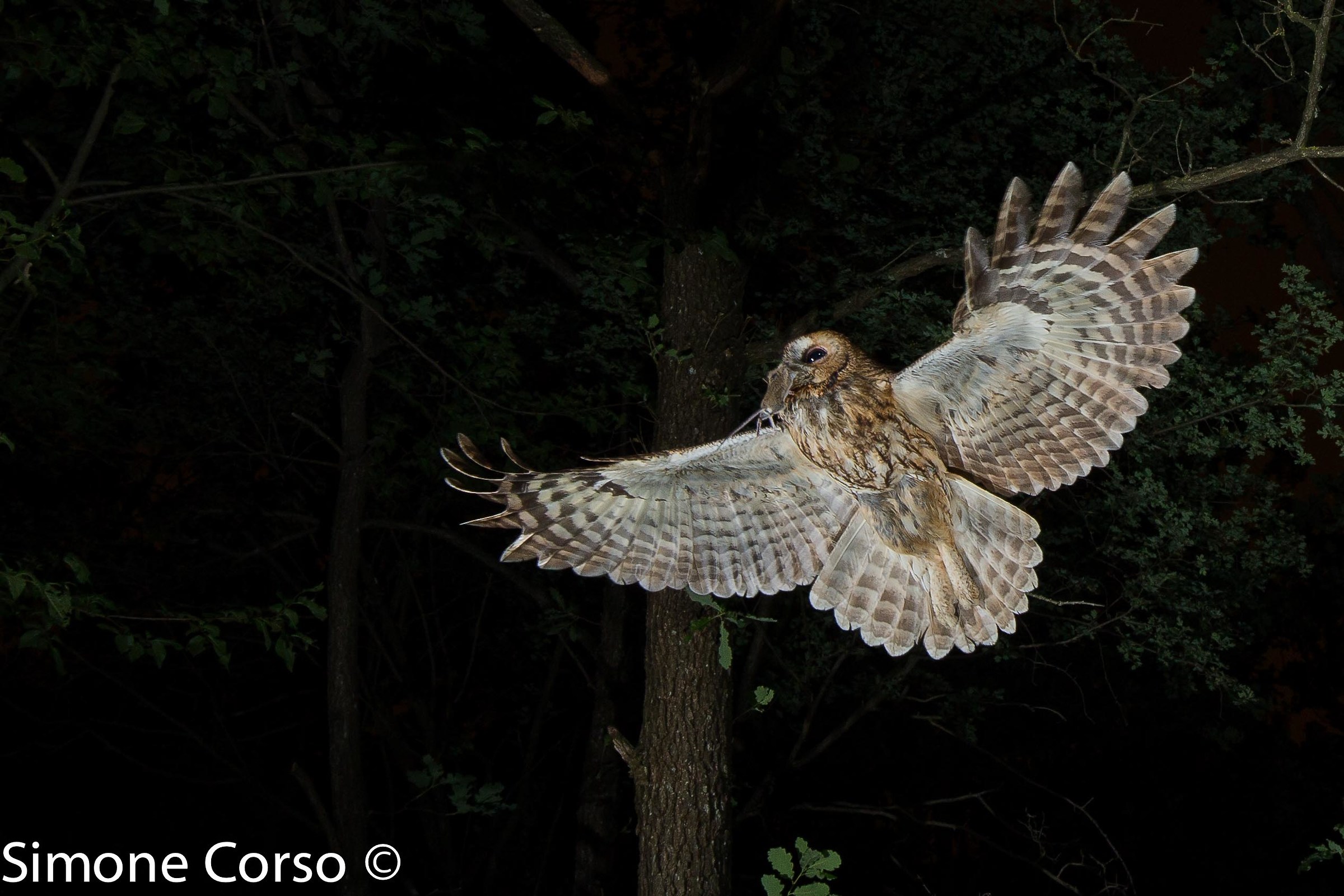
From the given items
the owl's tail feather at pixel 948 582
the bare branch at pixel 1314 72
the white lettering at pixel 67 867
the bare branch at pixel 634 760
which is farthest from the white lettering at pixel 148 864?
the bare branch at pixel 1314 72

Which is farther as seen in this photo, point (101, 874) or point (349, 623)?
point (101, 874)

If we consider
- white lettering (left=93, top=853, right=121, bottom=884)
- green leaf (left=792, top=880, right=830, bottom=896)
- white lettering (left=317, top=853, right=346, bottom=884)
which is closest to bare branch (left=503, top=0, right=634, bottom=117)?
green leaf (left=792, top=880, right=830, bottom=896)

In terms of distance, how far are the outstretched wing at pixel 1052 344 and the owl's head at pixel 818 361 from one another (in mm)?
156

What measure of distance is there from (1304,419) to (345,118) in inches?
205

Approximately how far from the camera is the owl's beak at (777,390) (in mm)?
2420

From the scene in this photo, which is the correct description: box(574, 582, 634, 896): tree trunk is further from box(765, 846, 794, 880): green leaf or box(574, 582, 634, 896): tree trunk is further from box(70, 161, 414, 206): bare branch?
box(765, 846, 794, 880): green leaf

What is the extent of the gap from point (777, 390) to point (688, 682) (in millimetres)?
2334

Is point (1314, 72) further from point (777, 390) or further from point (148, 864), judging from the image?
point (148, 864)

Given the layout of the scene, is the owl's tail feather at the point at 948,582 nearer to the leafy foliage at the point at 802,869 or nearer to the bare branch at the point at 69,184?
the leafy foliage at the point at 802,869

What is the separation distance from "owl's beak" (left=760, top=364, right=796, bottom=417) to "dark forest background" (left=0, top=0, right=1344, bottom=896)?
85 centimetres

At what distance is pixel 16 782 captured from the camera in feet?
35.0

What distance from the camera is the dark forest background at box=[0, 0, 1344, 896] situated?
522 centimetres

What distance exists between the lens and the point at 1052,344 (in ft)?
8.97

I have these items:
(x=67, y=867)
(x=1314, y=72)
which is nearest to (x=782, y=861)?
(x=1314, y=72)
